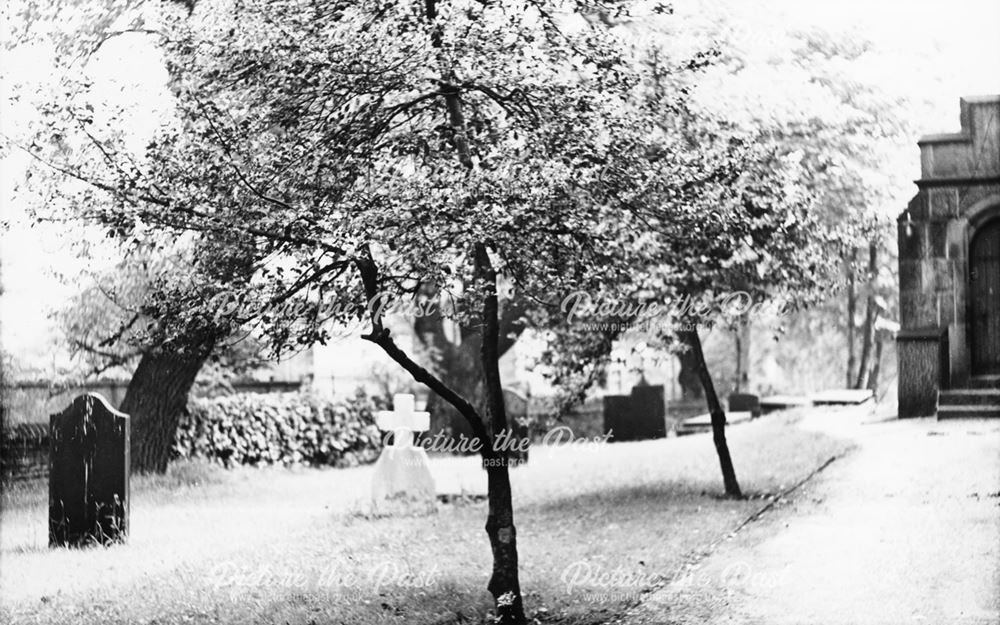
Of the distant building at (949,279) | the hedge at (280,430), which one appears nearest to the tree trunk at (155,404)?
the hedge at (280,430)

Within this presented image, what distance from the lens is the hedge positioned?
49.1 feet

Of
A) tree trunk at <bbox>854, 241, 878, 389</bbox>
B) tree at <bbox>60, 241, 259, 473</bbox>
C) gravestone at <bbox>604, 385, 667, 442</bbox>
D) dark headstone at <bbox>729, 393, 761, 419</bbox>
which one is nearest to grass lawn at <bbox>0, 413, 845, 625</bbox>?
tree at <bbox>60, 241, 259, 473</bbox>

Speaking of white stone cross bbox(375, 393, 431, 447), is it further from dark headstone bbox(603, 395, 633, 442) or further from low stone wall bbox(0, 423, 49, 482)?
dark headstone bbox(603, 395, 633, 442)

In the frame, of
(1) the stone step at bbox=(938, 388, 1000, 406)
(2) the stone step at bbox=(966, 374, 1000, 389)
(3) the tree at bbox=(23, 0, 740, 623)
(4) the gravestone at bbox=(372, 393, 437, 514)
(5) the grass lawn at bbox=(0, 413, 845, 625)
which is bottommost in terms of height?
(5) the grass lawn at bbox=(0, 413, 845, 625)

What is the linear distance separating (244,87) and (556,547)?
4687 mm

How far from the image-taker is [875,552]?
741 centimetres

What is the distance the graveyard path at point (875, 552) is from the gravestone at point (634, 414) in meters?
9.03

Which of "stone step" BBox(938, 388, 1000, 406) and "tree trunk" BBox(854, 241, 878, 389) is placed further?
"tree trunk" BBox(854, 241, 878, 389)

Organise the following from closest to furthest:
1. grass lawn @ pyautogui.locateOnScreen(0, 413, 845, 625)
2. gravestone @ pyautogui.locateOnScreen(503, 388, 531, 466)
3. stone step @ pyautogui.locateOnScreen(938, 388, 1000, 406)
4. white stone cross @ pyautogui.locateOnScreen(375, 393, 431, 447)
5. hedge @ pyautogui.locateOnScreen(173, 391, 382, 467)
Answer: grass lawn @ pyautogui.locateOnScreen(0, 413, 845, 625) → stone step @ pyautogui.locateOnScreen(938, 388, 1000, 406) → white stone cross @ pyautogui.locateOnScreen(375, 393, 431, 447) → gravestone @ pyautogui.locateOnScreen(503, 388, 531, 466) → hedge @ pyautogui.locateOnScreen(173, 391, 382, 467)

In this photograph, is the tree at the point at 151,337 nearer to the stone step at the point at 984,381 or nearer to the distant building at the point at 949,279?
the distant building at the point at 949,279

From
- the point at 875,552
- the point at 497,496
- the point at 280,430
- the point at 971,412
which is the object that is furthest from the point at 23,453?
the point at 971,412

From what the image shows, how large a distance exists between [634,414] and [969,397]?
9333mm

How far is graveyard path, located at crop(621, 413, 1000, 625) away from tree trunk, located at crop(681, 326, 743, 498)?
768 millimetres

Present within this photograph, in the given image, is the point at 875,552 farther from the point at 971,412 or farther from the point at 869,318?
the point at 869,318
